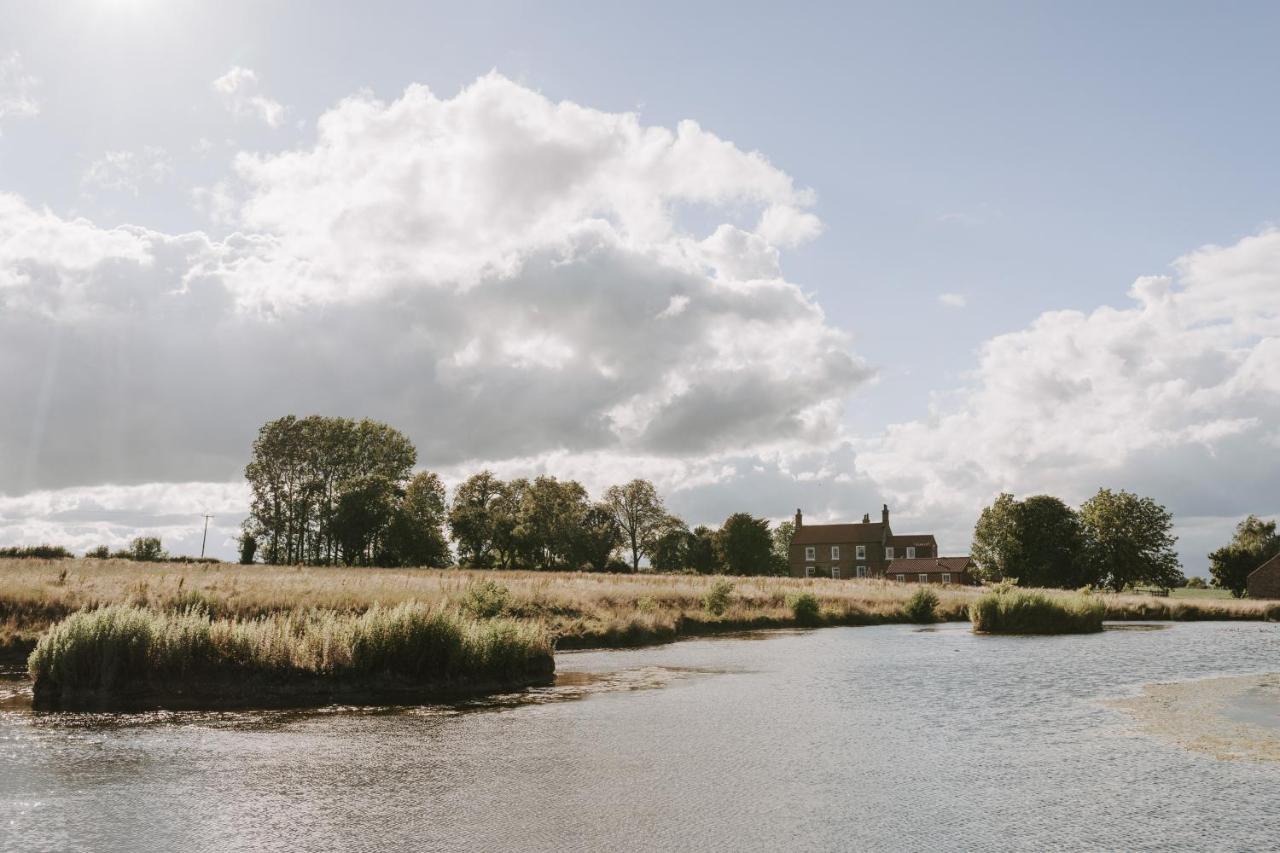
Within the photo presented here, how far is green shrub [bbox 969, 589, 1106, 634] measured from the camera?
4081cm

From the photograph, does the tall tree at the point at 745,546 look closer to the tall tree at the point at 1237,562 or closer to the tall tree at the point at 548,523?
the tall tree at the point at 548,523

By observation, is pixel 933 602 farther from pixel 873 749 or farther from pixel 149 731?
pixel 149 731

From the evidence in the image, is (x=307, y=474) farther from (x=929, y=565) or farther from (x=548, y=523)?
(x=929, y=565)

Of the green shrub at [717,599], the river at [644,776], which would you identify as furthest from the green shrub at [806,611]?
the river at [644,776]

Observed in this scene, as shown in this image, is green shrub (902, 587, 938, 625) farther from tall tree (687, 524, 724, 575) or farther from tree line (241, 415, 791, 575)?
tall tree (687, 524, 724, 575)

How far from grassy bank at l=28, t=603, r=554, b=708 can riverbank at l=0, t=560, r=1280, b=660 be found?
1.92m

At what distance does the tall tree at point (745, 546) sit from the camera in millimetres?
127000

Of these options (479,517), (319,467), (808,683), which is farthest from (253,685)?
(479,517)

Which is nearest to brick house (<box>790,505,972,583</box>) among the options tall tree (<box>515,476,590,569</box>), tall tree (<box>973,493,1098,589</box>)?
tall tree (<box>973,493,1098,589</box>)

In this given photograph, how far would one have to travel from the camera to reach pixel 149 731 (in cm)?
1399

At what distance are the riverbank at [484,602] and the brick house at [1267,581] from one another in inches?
1376

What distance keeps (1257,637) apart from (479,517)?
91408 mm

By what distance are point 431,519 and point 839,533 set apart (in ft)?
239

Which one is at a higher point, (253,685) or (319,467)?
(319,467)
